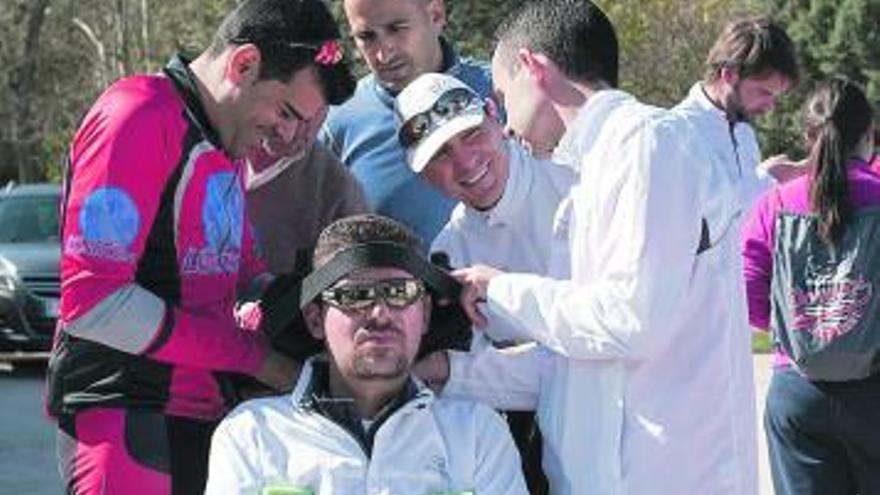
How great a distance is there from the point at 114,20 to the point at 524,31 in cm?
4342

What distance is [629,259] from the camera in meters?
3.19

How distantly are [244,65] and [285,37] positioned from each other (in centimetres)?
11

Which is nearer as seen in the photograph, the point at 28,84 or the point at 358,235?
the point at 358,235

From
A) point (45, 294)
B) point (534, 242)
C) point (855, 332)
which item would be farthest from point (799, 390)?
point (45, 294)

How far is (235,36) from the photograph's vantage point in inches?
144

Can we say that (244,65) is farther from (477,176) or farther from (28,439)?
(28,439)

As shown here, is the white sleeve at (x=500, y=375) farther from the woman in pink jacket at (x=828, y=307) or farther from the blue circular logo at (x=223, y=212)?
the woman in pink jacket at (x=828, y=307)

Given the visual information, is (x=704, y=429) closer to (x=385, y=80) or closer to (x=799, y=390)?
(x=385, y=80)

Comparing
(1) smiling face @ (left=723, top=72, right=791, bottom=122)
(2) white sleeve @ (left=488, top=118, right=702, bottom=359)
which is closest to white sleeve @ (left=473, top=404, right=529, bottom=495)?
(2) white sleeve @ (left=488, top=118, right=702, bottom=359)

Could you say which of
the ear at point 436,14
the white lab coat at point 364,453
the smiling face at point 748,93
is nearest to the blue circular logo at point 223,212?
the white lab coat at point 364,453

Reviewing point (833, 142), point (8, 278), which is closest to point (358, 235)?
point (833, 142)

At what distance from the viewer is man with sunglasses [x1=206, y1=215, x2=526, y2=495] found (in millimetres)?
3514

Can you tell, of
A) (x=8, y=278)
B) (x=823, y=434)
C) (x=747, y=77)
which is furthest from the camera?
(x=8, y=278)

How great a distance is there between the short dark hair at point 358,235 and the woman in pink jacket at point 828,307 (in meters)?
2.35
